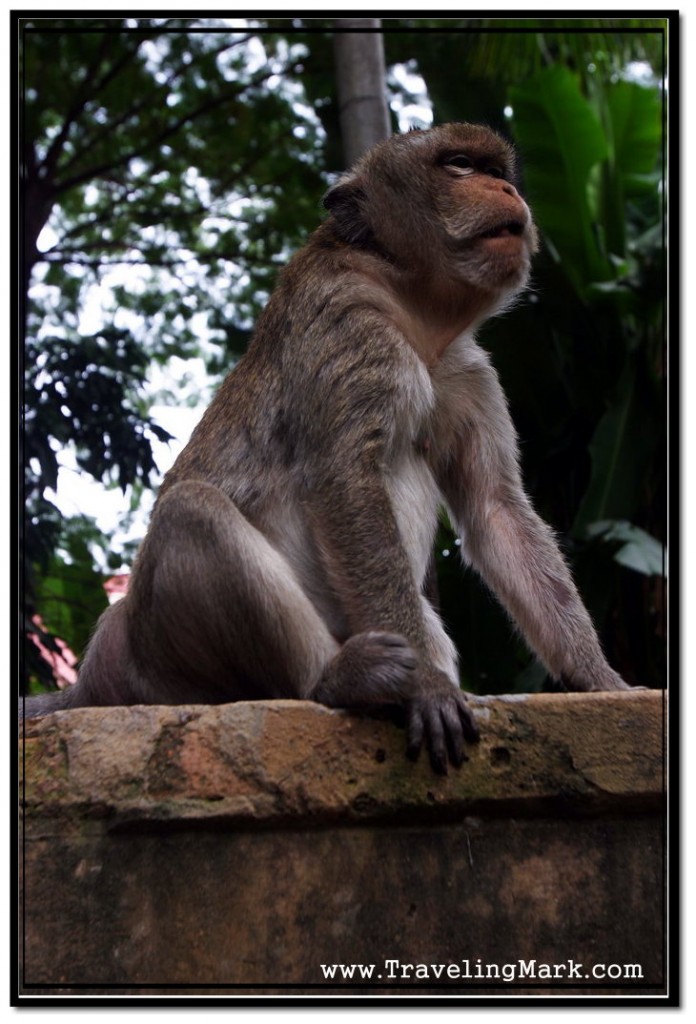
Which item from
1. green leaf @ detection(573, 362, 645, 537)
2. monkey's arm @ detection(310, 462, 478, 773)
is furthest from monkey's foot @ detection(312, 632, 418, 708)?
green leaf @ detection(573, 362, 645, 537)

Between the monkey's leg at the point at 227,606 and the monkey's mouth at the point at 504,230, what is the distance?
1.51 meters

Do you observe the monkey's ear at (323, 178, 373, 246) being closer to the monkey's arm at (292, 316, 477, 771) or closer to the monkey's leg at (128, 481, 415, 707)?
the monkey's arm at (292, 316, 477, 771)

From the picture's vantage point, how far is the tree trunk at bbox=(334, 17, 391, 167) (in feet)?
25.4

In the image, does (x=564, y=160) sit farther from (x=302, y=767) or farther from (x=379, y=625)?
(x=302, y=767)

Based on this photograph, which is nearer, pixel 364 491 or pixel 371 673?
pixel 371 673

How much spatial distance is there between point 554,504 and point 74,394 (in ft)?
14.8

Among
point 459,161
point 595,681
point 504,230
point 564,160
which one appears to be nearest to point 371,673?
point 595,681

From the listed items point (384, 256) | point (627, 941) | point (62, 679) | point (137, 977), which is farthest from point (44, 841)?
point (62, 679)

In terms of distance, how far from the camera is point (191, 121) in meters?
11.1

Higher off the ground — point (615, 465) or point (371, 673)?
point (615, 465)

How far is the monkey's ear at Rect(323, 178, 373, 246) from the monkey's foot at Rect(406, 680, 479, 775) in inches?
81.7

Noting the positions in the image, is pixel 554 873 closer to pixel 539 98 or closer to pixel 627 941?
pixel 627 941

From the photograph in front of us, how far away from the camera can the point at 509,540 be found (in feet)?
16.5

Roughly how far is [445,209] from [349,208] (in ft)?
1.52
